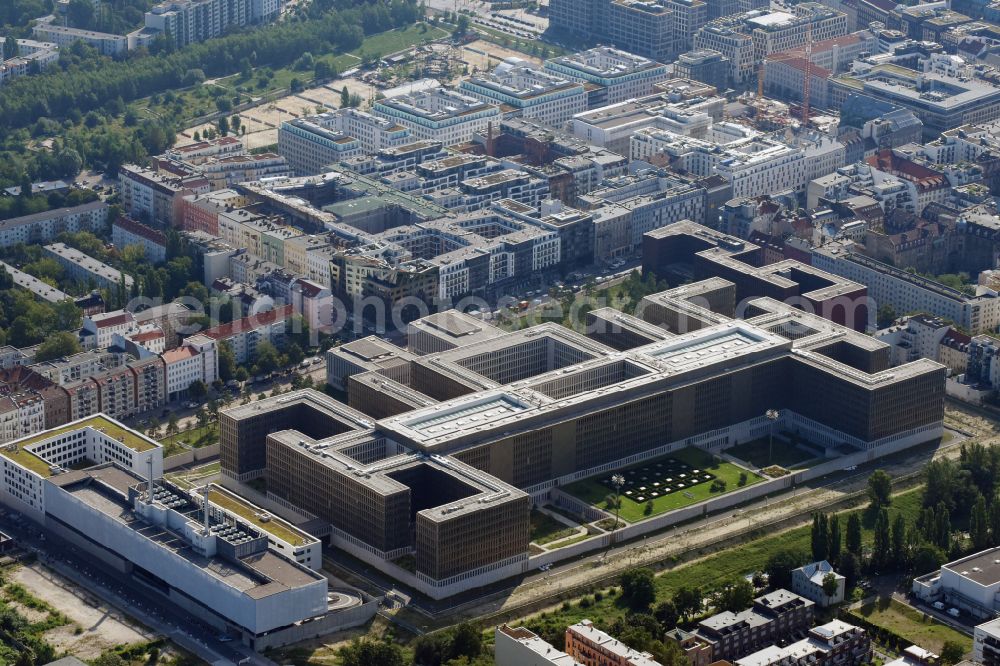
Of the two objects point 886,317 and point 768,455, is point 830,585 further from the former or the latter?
point 886,317

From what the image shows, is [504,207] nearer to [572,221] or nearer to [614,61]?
[572,221]

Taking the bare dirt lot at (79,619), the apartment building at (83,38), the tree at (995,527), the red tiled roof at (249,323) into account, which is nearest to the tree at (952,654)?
the tree at (995,527)

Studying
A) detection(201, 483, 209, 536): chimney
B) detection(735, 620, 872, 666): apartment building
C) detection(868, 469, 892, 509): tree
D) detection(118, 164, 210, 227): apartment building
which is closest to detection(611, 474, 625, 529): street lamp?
detection(868, 469, 892, 509): tree

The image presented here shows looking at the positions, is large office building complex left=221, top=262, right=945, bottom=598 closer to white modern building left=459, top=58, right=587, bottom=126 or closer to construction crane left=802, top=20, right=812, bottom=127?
white modern building left=459, top=58, right=587, bottom=126

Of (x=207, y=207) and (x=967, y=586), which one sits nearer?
(x=967, y=586)

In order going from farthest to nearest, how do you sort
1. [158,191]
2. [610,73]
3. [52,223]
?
[610,73]
[158,191]
[52,223]

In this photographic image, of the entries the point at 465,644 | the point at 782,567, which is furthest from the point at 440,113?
the point at 465,644
